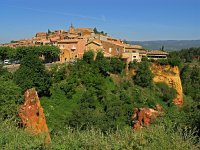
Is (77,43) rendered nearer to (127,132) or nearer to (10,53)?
(10,53)

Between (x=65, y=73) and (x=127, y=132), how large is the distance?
2883cm

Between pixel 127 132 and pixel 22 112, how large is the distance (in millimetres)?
13816

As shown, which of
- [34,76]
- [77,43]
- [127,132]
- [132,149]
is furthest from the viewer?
[77,43]

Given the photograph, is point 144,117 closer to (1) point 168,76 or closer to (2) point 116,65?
(2) point 116,65

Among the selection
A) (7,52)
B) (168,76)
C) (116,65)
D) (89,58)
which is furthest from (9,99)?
(168,76)

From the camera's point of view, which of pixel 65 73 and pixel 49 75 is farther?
pixel 65 73

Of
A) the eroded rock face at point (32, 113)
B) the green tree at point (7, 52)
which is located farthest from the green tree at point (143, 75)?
the eroded rock face at point (32, 113)

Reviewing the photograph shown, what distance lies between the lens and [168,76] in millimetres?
50250

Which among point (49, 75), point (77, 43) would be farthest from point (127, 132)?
point (77, 43)

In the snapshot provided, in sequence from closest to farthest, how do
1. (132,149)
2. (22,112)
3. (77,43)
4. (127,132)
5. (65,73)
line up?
(132,149), (127,132), (22,112), (65,73), (77,43)

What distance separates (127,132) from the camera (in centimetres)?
1436

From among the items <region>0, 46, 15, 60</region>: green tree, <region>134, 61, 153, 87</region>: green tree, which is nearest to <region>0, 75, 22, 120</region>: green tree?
<region>134, 61, 153, 87</region>: green tree

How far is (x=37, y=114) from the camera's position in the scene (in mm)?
28000

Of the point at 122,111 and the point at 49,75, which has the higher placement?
the point at 49,75
